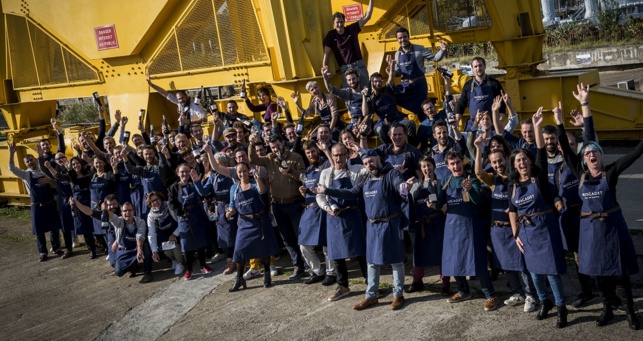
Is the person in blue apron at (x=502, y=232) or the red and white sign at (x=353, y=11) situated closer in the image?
the person in blue apron at (x=502, y=232)

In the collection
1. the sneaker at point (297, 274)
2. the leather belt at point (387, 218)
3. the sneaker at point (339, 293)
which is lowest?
the sneaker at point (339, 293)

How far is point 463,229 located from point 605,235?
53.4 inches

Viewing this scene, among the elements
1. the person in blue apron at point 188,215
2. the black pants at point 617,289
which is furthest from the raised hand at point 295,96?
the black pants at point 617,289

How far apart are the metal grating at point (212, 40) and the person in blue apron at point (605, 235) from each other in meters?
5.87

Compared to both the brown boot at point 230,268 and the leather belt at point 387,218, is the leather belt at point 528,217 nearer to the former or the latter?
the leather belt at point 387,218

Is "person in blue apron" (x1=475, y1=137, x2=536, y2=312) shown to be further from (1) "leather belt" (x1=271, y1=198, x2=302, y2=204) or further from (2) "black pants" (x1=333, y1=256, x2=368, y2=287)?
(1) "leather belt" (x1=271, y1=198, x2=302, y2=204)

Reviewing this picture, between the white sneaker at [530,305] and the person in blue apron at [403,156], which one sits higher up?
the person in blue apron at [403,156]

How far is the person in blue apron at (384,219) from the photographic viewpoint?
7.39m

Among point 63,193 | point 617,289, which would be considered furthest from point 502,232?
point 63,193

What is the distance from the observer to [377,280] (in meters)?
7.65

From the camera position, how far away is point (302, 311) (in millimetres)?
7906

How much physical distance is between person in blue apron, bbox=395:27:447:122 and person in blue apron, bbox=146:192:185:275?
11.4ft

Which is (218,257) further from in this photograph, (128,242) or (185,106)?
(185,106)

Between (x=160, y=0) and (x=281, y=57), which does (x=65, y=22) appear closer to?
(x=160, y=0)
